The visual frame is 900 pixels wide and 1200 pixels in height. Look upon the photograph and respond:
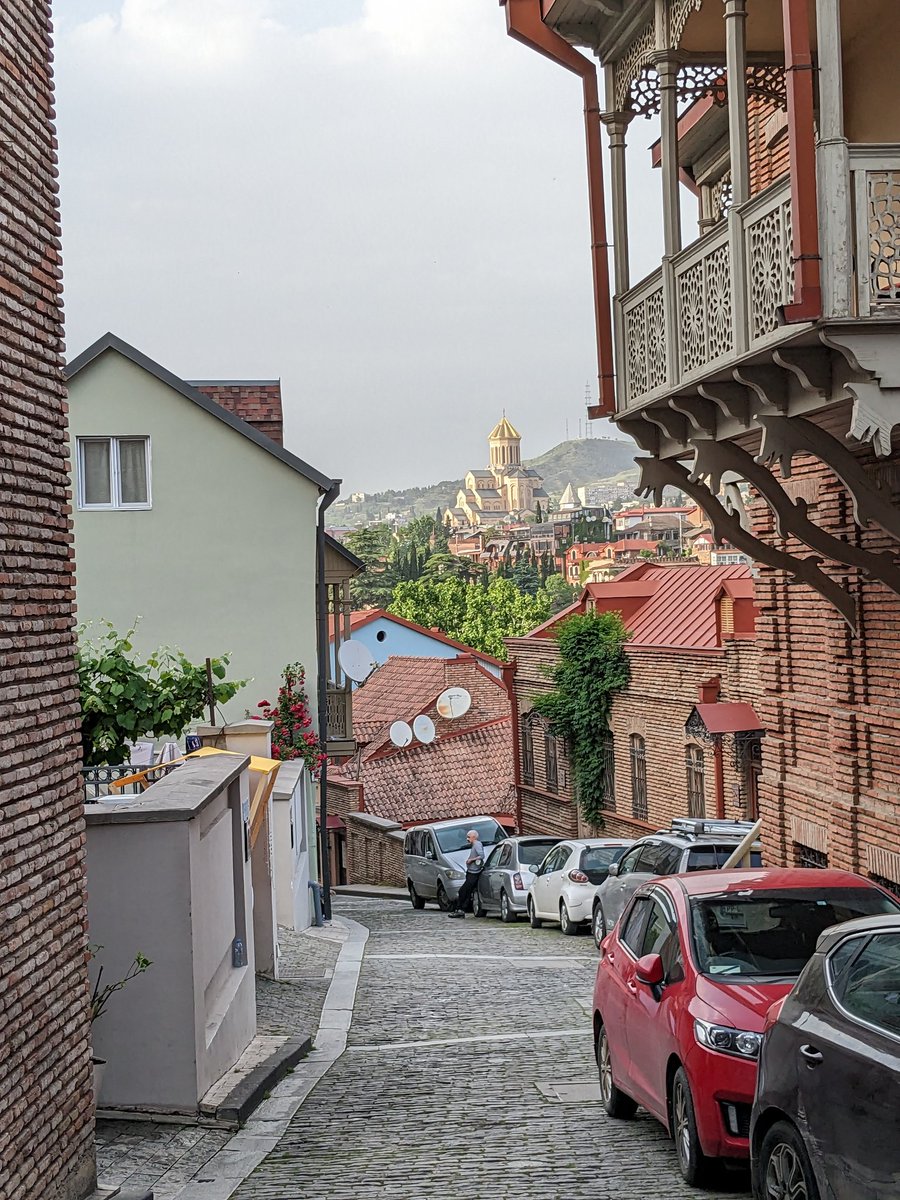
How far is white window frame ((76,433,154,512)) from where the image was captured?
26.8 meters

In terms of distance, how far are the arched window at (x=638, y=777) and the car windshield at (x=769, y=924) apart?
22980 mm

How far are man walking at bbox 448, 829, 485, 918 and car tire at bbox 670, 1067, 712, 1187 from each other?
20.4 metres

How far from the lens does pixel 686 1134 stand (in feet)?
25.4

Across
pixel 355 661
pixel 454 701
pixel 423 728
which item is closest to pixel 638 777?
pixel 355 661

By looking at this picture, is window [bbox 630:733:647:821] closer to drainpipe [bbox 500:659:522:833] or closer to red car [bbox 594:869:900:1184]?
drainpipe [bbox 500:659:522:833]

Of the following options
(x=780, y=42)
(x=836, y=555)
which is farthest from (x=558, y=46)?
(x=836, y=555)

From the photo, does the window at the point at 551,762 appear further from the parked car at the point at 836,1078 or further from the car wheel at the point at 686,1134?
the parked car at the point at 836,1078

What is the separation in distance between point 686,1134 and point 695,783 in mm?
21408

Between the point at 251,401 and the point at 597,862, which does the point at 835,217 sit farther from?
the point at 251,401

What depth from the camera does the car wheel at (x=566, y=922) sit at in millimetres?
22953

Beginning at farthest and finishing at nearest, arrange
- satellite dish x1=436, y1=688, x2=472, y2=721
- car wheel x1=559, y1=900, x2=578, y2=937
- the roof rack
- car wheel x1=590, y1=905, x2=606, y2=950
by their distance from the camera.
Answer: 1. satellite dish x1=436, y1=688, x2=472, y2=721
2. car wheel x1=559, y1=900, x2=578, y2=937
3. car wheel x1=590, y1=905, x2=606, y2=950
4. the roof rack

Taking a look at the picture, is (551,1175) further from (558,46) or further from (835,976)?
(558,46)

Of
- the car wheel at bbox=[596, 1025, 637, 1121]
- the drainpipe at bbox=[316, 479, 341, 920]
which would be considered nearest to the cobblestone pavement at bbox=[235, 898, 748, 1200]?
the car wheel at bbox=[596, 1025, 637, 1121]

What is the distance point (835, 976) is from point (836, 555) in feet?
18.4
